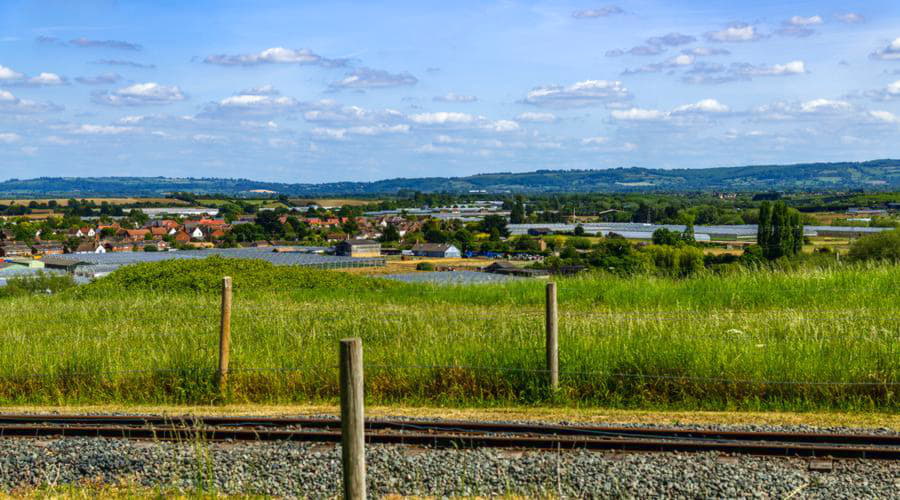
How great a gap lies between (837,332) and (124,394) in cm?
938

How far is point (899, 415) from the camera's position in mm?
9609

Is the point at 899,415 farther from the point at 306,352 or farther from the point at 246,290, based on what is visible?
the point at 246,290

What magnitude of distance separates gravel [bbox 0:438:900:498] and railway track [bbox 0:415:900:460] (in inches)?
7.5

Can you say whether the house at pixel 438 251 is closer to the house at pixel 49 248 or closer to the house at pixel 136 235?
the house at pixel 49 248

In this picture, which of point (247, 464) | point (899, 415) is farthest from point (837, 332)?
point (247, 464)

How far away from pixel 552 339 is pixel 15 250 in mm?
110950

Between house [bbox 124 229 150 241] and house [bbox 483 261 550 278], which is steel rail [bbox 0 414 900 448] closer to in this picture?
house [bbox 483 261 550 278]

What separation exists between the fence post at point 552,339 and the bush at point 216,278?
11.9 meters

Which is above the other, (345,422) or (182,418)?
(345,422)

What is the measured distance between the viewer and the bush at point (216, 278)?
71.7ft

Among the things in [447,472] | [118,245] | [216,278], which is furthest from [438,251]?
[447,472]

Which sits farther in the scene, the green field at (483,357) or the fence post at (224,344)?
the fence post at (224,344)

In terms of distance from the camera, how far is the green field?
10281 millimetres

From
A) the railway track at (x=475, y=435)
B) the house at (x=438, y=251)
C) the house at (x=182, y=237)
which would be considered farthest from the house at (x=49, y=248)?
the railway track at (x=475, y=435)
